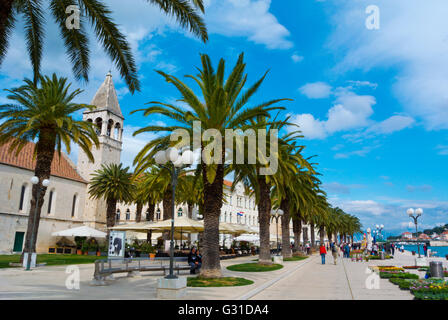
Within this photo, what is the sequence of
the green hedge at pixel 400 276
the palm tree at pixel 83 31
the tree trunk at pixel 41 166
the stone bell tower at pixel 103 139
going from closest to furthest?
the palm tree at pixel 83 31
the green hedge at pixel 400 276
the tree trunk at pixel 41 166
the stone bell tower at pixel 103 139

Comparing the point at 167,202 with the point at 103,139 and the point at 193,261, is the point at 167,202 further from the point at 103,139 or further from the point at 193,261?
the point at 103,139

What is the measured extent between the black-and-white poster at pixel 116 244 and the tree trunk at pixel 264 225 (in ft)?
32.3

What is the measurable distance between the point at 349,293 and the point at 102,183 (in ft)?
115

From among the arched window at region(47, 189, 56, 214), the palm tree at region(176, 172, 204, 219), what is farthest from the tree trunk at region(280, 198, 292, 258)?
the arched window at region(47, 189, 56, 214)

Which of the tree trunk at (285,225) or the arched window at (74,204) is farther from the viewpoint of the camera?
the arched window at (74,204)

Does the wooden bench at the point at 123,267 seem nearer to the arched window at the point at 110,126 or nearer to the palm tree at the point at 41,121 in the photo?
the palm tree at the point at 41,121

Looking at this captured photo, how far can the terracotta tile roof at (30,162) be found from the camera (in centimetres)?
3975

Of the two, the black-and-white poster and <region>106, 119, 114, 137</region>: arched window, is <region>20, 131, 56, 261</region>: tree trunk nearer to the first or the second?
the black-and-white poster

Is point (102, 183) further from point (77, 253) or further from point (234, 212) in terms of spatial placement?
point (234, 212)

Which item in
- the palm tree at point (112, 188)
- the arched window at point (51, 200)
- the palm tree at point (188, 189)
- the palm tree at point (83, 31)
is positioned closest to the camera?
the palm tree at point (83, 31)

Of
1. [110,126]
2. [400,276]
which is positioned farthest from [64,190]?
[400,276]

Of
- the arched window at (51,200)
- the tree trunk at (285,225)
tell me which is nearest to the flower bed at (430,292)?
the tree trunk at (285,225)

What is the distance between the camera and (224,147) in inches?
625

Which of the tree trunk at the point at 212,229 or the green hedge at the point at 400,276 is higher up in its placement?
the tree trunk at the point at 212,229
